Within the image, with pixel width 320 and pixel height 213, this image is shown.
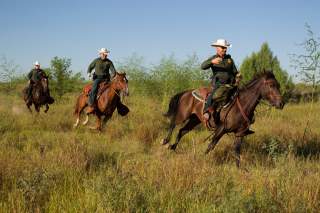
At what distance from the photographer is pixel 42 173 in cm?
509

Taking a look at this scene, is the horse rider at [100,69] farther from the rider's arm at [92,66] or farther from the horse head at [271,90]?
the horse head at [271,90]

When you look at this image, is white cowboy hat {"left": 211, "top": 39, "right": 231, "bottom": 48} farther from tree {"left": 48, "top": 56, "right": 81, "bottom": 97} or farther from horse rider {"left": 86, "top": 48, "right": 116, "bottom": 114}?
tree {"left": 48, "top": 56, "right": 81, "bottom": 97}

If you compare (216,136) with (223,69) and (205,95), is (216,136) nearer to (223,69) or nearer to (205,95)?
(205,95)

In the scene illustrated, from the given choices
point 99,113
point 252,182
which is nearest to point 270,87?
point 252,182

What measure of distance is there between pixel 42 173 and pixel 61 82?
64.8 feet

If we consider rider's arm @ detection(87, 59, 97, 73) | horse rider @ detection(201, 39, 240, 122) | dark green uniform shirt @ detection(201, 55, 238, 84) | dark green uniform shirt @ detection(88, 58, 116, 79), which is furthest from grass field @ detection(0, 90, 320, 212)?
rider's arm @ detection(87, 59, 97, 73)

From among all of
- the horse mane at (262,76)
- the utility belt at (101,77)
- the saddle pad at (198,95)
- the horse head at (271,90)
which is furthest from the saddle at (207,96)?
the utility belt at (101,77)

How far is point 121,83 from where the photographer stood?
11.8m

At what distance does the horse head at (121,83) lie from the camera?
11695mm

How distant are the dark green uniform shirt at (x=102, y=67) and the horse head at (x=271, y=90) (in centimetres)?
558

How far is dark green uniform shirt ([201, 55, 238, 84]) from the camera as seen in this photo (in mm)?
8484

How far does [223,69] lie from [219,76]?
18 cm

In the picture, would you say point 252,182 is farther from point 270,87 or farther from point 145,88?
point 145,88

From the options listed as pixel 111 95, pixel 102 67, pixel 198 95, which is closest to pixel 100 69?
pixel 102 67
